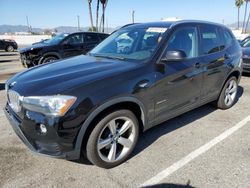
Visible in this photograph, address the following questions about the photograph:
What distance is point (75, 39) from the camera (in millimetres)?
10773

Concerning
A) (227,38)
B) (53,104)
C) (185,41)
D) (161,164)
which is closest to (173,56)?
(185,41)

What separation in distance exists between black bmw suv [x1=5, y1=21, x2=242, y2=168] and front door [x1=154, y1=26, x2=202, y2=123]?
0.04 feet

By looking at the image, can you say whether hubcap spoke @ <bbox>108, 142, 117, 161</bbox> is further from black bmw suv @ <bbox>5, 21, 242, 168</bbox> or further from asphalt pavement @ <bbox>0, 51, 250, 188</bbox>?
asphalt pavement @ <bbox>0, 51, 250, 188</bbox>

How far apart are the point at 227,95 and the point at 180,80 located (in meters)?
2.03

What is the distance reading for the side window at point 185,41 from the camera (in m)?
3.72

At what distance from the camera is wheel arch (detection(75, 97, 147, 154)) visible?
9.01 feet

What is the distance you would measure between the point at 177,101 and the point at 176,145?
25.6 inches

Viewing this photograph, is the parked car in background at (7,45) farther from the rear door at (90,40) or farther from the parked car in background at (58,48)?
the rear door at (90,40)

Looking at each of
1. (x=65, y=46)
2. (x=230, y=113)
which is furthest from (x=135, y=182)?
(x=65, y=46)

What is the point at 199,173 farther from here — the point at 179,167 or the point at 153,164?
the point at 153,164

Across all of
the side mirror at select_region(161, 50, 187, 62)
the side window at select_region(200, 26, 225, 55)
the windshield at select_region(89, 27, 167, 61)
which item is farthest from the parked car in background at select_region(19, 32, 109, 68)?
the side mirror at select_region(161, 50, 187, 62)

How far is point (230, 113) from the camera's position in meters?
5.11

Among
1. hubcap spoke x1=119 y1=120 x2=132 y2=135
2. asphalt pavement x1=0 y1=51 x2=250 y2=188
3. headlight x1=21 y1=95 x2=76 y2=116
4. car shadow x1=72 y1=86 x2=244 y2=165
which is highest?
headlight x1=21 y1=95 x2=76 y2=116

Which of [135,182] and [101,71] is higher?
[101,71]
